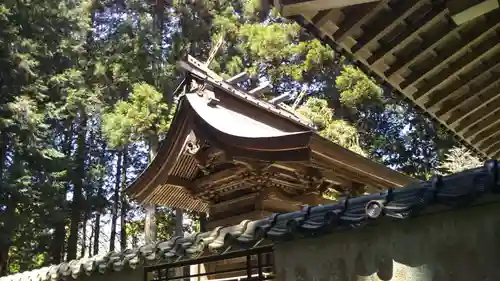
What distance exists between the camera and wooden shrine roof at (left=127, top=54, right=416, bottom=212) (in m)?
5.05

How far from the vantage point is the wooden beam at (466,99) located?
3.09 meters

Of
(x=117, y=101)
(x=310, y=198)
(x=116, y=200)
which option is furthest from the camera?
(x=116, y=200)

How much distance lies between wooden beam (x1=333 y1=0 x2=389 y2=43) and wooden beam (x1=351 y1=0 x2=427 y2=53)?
0.06m

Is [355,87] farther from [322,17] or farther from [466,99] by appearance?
[322,17]

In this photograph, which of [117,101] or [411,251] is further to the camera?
[117,101]

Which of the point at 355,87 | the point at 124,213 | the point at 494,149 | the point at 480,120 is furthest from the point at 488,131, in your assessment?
the point at 124,213

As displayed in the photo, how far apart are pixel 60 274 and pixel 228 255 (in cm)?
247

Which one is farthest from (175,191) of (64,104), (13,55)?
(64,104)

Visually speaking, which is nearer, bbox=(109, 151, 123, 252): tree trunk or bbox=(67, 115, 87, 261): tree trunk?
bbox=(67, 115, 87, 261): tree trunk

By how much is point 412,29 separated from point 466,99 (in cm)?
96

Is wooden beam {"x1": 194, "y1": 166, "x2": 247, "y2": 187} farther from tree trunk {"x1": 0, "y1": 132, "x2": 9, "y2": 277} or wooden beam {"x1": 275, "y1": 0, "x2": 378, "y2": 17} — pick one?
tree trunk {"x1": 0, "y1": 132, "x2": 9, "y2": 277}

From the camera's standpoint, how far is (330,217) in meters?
2.67

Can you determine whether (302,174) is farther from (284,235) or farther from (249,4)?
(249,4)

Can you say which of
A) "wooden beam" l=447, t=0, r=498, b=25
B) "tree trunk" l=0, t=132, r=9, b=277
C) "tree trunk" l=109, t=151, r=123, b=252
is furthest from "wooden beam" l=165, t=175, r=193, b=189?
"tree trunk" l=109, t=151, r=123, b=252
